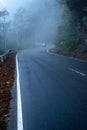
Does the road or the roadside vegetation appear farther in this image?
the roadside vegetation

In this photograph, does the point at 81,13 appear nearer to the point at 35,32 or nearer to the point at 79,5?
the point at 79,5

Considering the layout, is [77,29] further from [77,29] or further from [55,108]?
[55,108]

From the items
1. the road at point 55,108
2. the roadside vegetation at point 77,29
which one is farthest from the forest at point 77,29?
the road at point 55,108

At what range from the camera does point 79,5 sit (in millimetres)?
39844

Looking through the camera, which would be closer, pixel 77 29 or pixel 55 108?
pixel 55 108

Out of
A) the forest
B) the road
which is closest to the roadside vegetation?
the forest

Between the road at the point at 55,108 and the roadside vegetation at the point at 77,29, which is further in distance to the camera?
the roadside vegetation at the point at 77,29

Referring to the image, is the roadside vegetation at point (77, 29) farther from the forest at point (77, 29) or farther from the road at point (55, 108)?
the road at point (55, 108)

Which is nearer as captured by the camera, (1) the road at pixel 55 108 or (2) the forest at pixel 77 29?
(1) the road at pixel 55 108

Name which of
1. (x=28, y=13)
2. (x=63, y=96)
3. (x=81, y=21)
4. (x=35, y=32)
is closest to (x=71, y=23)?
(x=81, y=21)

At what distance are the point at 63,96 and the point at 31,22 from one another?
470 feet

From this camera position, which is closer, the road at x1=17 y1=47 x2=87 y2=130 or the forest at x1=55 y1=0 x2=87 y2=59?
the road at x1=17 y1=47 x2=87 y2=130

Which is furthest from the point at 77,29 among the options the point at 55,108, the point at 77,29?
the point at 55,108

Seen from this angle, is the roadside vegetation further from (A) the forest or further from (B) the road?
(B) the road
